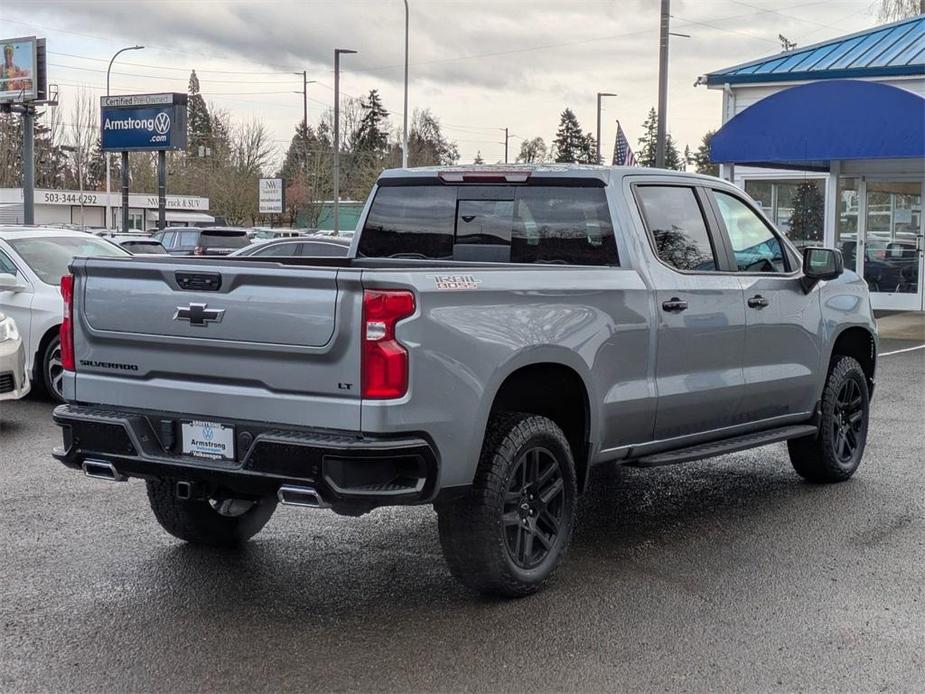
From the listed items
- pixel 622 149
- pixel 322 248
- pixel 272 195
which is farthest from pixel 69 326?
pixel 272 195

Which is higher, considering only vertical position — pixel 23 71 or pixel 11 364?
pixel 23 71

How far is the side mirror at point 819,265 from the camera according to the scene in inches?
278

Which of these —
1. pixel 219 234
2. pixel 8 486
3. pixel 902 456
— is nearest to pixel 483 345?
pixel 8 486

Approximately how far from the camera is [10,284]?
1068 cm

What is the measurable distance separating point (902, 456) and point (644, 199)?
368 centimetres

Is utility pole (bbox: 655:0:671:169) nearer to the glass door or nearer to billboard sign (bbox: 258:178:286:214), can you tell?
the glass door

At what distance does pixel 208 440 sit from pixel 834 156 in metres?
15.2

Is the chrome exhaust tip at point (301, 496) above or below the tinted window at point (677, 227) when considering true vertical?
below

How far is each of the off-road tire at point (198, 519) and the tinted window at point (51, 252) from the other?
5.77 metres

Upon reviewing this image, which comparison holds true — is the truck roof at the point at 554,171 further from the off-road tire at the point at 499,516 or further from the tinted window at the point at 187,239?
the tinted window at the point at 187,239

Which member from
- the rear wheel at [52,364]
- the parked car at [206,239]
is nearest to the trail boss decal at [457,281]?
the rear wheel at [52,364]

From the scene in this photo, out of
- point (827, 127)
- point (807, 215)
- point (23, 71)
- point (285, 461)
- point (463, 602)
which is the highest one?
point (23, 71)

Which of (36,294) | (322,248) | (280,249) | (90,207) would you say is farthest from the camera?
(90,207)

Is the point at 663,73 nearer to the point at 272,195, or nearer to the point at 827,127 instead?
the point at 827,127
